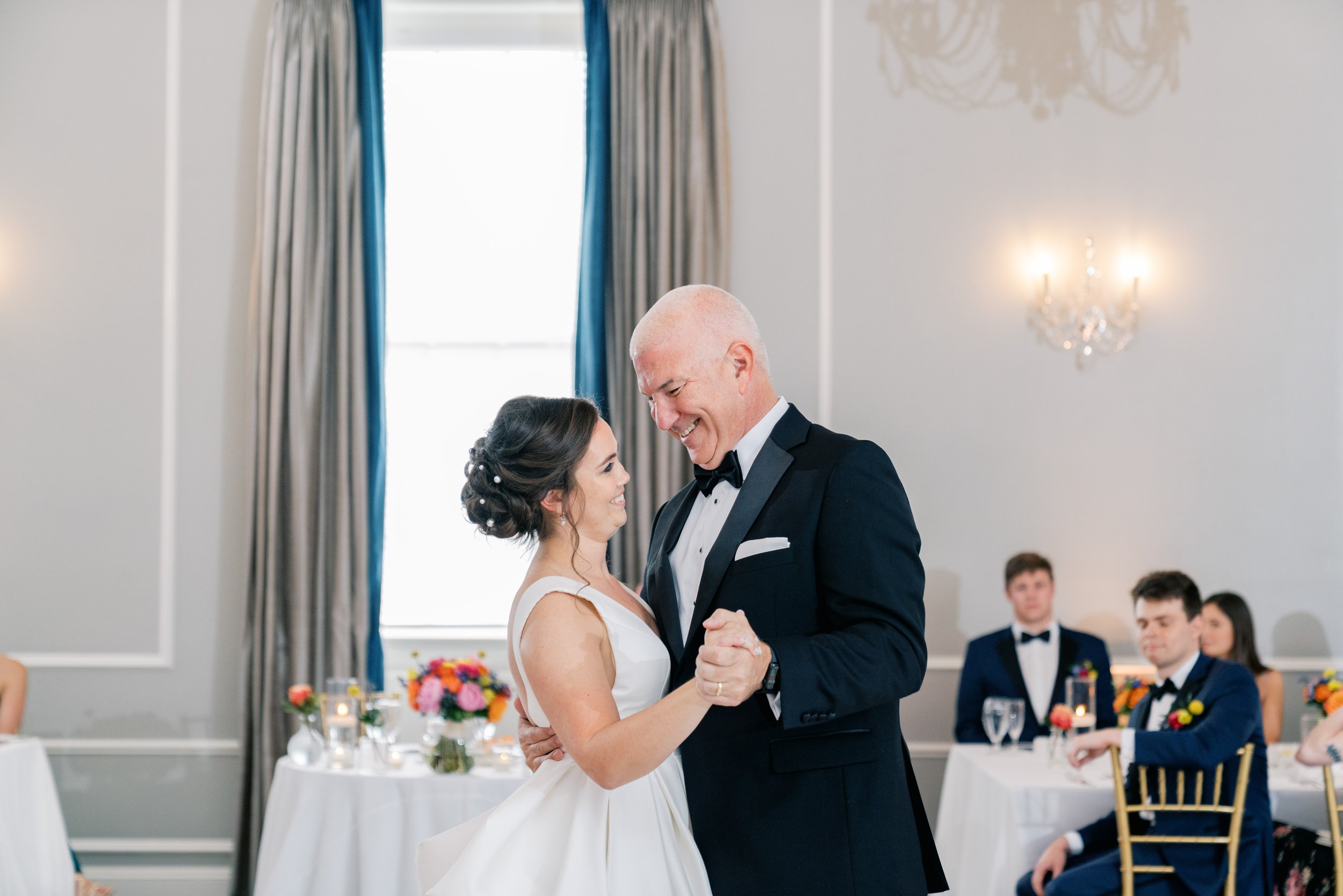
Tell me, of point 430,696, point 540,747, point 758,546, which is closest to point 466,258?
point 430,696

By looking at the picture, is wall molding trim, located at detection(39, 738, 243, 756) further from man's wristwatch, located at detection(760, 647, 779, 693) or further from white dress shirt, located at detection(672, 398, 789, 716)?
man's wristwatch, located at detection(760, 647, 779, 693)

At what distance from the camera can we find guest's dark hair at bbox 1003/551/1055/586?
15.7 feet

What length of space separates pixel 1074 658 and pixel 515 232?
3.31 metres

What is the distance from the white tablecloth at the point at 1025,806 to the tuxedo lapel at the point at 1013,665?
0.42 m

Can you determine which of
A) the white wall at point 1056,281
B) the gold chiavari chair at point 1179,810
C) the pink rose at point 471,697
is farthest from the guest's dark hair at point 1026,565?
the pink rose at point 471,697

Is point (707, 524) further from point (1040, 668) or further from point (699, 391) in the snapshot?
point (1040, 668)

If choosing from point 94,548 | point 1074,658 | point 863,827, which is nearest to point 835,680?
point 863,827

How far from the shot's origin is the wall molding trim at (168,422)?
17.2 feet

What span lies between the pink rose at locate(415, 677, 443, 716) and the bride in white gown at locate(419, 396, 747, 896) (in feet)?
5.42

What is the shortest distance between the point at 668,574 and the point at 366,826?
81.9 inches

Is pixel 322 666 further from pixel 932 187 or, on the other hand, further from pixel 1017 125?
pixel 1017 125

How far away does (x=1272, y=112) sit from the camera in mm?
5316

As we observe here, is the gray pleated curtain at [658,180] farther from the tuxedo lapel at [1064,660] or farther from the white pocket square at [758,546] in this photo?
the white pocket square at [758,546]

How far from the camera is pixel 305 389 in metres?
5.17
